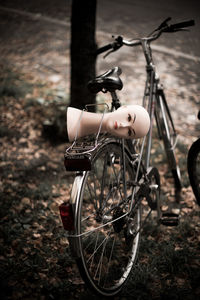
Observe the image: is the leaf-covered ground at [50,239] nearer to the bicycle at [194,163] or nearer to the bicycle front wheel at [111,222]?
the bicycle front wheel at [111,222]

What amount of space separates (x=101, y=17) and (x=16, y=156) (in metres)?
7.20

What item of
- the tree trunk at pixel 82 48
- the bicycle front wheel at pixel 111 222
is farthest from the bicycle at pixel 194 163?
the tree trunk at pixel 82 48

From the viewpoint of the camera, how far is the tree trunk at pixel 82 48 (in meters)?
3.68

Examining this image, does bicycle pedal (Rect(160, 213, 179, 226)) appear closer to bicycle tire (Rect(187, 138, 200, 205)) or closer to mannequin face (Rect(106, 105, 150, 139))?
bicycle tire (Rect(187, 138, 200, 205))

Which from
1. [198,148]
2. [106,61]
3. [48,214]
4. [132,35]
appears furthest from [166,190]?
[132,35]

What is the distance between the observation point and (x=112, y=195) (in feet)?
7.71

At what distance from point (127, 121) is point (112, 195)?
0.66 meters

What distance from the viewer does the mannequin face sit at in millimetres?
1944

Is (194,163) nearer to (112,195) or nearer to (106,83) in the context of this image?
(112,195)

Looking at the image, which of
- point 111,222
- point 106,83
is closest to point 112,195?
point 111,222

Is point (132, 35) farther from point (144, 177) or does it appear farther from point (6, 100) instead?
point (144, 177)

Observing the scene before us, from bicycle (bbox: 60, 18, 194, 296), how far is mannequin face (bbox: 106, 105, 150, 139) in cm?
13

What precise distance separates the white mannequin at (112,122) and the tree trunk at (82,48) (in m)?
1.84

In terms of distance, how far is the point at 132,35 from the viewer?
8.24 meters
